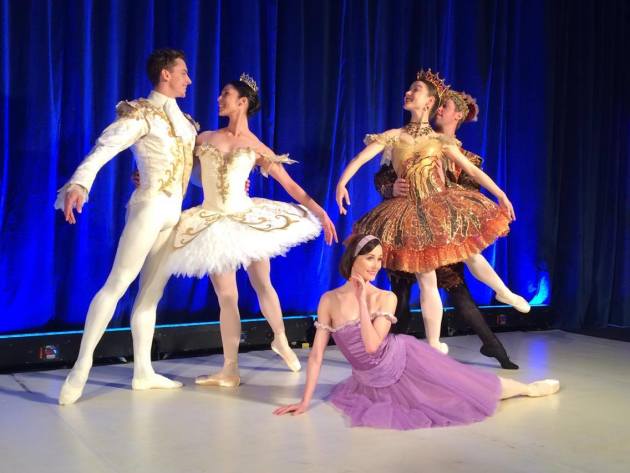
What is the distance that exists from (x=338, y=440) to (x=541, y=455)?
0.70 meters

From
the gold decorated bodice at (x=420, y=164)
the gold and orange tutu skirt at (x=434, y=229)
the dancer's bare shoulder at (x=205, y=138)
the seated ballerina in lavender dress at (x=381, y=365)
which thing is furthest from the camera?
the gold decorated bodice at (x=420, y=164)

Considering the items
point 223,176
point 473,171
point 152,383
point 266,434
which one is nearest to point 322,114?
point 473,171

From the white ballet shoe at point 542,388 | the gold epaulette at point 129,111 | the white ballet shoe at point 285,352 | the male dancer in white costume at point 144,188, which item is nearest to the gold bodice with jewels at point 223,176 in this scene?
the male dancer in white costume at point 144,188

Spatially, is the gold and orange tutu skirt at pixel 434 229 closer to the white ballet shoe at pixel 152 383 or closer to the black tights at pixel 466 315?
the black tights at pixel 466 315

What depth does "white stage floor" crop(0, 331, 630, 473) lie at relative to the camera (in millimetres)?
2434

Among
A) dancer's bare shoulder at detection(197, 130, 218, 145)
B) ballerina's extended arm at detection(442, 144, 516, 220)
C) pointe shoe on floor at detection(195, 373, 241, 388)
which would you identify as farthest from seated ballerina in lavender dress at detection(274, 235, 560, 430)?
ballerina's extended arm at detection(442, 144, 516, 220)

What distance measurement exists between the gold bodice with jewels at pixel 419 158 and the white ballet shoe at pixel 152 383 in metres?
1.57

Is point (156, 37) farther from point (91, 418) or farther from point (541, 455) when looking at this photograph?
point (541, 455)

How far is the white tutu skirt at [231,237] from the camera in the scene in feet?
10.9

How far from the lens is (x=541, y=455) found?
2.56m

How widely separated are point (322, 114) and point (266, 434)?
284 cm

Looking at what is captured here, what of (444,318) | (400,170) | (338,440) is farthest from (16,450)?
(444,318)

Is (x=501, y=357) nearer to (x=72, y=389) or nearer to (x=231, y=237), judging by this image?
(x=231, y=237)

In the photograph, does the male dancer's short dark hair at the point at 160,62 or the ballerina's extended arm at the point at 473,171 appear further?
the ballerina's extended arm at the point at 473,171
